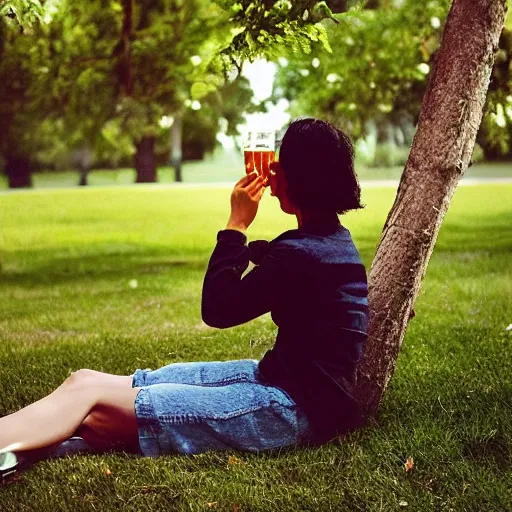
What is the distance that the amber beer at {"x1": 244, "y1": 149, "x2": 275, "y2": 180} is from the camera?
9.44ft

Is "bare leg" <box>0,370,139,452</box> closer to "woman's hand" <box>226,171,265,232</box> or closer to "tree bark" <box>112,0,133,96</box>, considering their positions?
"woman's hand" <box>226,171,265,232</box>

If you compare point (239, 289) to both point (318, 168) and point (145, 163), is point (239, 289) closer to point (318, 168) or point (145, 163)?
point (318, 168)

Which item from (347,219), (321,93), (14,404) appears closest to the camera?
(14,404)

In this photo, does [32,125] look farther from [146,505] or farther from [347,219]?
[146,505]

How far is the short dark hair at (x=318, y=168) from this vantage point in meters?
2.88

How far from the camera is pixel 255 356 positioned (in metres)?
4.92

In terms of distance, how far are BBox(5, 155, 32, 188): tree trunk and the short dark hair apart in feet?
87.8

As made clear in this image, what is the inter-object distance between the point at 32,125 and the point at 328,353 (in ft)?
66.2

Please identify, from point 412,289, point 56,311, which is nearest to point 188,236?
point 56,311

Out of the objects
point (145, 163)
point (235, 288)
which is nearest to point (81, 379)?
point (235, 288)

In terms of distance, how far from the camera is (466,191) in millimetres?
20078

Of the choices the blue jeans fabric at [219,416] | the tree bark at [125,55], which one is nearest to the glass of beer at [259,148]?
the blue jeans fabric at [219,416]

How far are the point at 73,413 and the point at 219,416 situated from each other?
0.51 meters

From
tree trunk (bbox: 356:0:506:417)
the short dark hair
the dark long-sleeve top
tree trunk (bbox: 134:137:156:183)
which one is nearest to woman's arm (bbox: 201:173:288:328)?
the dark long-sleeve top
